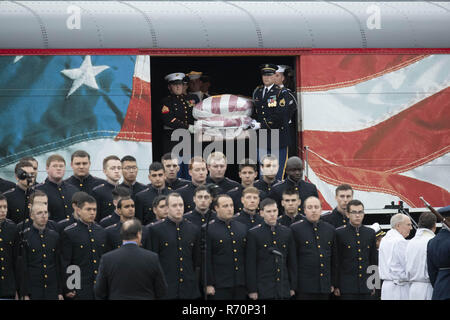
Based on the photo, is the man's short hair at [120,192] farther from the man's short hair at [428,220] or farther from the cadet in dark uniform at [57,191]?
the man's short hair at [428,220]

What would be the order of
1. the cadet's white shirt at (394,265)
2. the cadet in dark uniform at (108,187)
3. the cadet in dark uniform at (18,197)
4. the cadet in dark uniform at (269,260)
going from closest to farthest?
1. the cadet in dark uniform at (269,260)
2. the cadet in dark uniform at (18,197)
3. the cadet in dark uniform at (108,187)
4. the cadet's white shirt at (394,265)

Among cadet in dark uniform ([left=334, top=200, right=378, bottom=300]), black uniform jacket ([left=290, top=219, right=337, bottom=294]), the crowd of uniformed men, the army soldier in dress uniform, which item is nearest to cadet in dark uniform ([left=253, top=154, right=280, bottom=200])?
the crowd of uniformed men

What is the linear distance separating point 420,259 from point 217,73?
4.69m

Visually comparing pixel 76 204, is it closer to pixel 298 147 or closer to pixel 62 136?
pixel 62 136

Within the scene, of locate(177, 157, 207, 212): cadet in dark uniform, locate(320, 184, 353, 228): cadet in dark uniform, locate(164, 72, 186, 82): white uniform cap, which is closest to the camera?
locate(320, 184, 353, 228): cadet in dark uniform

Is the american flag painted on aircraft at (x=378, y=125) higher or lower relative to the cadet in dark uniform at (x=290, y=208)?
higher

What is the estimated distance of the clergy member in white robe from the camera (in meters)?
10.7

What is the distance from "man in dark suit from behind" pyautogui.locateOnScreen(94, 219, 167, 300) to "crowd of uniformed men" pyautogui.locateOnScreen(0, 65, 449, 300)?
144 cm

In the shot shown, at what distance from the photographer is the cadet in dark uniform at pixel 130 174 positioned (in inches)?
429

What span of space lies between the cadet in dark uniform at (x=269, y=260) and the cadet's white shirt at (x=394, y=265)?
1.46m

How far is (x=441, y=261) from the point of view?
381 inches

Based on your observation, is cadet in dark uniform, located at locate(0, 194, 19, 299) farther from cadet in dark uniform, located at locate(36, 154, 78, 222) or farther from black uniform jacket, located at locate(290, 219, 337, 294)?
black uniform jacket, located at locate(290, 219, 337, 294)

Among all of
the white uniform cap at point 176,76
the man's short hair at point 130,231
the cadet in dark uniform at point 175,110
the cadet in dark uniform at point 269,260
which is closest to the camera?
the man's short hair at point 130,231

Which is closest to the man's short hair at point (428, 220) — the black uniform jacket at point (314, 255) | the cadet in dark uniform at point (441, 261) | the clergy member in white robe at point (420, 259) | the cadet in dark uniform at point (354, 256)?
the clergy member in white robe at point (420, 259)
